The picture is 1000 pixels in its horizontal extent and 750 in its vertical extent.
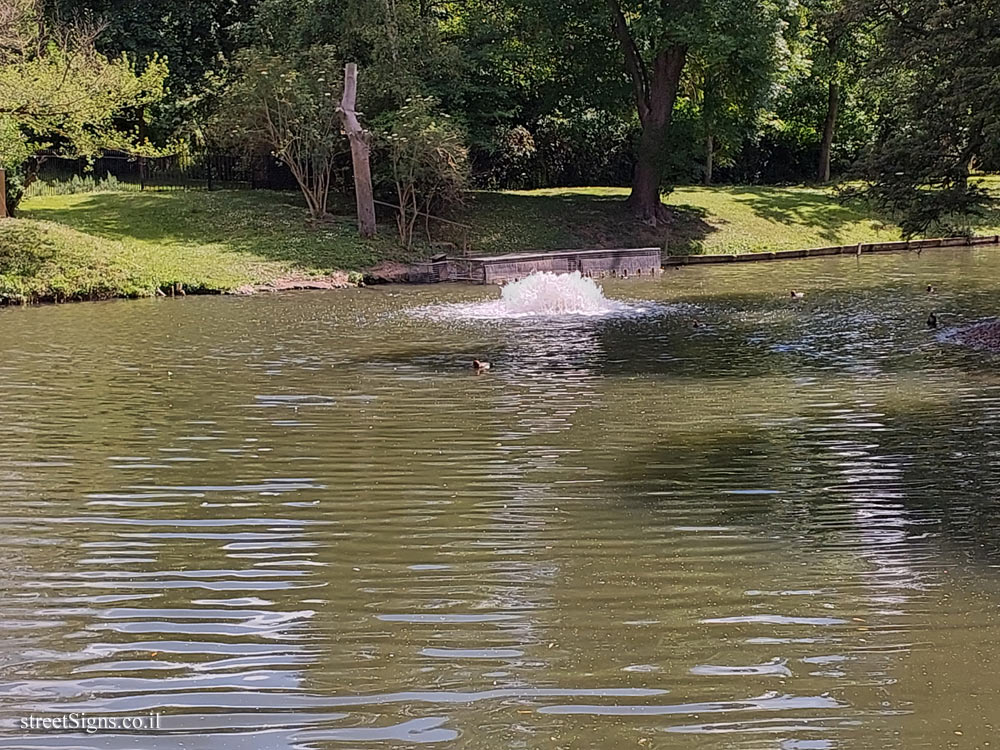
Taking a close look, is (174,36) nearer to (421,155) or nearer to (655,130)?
(421,155)

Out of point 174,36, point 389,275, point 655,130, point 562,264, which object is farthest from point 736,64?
point 174,36

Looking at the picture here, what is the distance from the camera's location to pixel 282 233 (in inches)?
1117

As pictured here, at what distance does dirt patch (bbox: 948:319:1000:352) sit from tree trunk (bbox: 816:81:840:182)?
28.5 meters

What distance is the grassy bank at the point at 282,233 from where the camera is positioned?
22.9m

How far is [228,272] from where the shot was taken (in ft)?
80.7

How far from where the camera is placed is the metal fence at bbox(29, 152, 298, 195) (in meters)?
35.0

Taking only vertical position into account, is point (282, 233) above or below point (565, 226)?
below

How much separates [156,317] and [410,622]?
15.1m

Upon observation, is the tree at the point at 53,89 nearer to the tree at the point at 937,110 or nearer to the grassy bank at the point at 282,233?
Answer: the grassy bank at the point at 282,233

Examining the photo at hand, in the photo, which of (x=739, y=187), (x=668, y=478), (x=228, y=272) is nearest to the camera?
(x=668, y=478)

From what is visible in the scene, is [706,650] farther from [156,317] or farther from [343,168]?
[343,168]

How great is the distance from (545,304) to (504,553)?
14553 mm

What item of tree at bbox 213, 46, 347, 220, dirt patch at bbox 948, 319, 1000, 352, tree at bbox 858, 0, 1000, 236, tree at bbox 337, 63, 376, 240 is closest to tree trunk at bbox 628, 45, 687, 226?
tree at bbox 337, 63, 376, 240

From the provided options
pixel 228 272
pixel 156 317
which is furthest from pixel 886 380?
pixel 228 272
